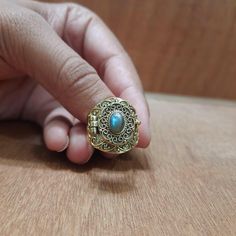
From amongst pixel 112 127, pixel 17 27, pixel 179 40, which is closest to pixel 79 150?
pixel 112 127

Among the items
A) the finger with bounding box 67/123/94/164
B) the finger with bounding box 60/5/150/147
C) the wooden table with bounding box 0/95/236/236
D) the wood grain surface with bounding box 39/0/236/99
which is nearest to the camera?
the wooden table with bounding box 0/95/236/236

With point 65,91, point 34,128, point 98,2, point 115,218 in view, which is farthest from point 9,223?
point 98,2

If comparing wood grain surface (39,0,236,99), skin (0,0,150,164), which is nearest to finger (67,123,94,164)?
skin (0,0,150,164)

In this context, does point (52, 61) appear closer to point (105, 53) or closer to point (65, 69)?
point (65, 69)

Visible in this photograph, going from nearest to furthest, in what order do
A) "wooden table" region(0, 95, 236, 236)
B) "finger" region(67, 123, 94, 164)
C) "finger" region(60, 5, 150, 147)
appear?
"wooden table" region(0, 95, 236, 236) < "finger" region(67, 123, 94, 164) < "finger" region(60, 5, 150, 147)

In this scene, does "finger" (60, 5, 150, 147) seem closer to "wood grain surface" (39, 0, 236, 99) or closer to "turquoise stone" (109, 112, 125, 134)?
"turquoise stone" (109, 112, 125, 134)

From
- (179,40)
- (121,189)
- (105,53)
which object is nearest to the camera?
(121,189)

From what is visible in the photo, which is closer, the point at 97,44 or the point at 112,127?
the point at 112,127

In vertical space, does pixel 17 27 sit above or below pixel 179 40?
above
